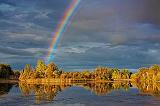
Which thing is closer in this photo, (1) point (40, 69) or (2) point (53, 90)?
(2) point (53, 90)

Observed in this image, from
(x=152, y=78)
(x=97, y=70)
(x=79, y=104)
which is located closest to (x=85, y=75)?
(x=97, y=70)

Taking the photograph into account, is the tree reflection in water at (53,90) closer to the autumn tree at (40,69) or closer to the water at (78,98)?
the water at (78,98)

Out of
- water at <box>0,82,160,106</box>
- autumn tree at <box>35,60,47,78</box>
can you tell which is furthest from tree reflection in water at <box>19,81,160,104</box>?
autumn tree at <box>35,60,47,78</box>

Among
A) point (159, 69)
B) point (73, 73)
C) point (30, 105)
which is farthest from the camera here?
point (73, 73)

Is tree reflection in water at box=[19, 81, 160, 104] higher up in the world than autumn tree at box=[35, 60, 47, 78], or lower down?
lower down

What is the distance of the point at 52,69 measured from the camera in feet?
508

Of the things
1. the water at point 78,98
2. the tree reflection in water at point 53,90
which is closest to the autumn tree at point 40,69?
the tree reflection in water at point 53,90

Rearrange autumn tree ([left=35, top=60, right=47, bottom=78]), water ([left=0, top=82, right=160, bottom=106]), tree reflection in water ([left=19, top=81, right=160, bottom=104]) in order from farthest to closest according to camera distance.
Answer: autumn tree ([left=35, top=60, right=47, bottom=78]), tree reflection in water ([left=19, top=81, right=160, bottom=104]), water ([left=0, top=82, right=160, bottom=106])

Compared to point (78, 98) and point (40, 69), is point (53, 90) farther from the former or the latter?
point (40, 69)

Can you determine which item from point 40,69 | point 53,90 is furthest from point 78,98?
point 40,69

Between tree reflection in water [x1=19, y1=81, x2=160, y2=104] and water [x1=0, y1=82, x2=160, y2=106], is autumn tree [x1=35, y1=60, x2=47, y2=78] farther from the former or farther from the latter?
water [x1=0, y1=82, x2=160, y2=106]

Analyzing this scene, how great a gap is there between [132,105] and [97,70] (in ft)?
498

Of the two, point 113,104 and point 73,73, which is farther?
point 73,73

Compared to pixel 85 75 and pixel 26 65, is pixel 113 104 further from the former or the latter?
pixel 85 75
